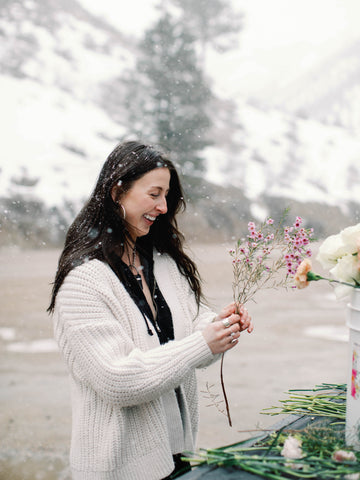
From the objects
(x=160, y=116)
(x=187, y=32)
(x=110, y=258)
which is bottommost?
(x=110, y=258)

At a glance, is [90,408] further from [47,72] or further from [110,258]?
[47,72]

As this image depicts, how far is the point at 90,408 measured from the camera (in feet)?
3.75

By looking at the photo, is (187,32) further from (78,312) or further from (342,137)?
(78,312)

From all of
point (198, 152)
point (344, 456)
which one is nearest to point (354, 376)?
point (344, 456)

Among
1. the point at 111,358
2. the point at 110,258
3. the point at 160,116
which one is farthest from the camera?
the point at 160,116

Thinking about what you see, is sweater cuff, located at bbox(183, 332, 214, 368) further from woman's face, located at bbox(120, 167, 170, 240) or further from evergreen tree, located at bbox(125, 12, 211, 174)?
evergreen tree, located at bbox(125, 12, 211, 174)

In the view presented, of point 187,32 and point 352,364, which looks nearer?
point 352,364

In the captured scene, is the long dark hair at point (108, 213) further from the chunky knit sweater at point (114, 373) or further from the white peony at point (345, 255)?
the white peony at point (345, 255)

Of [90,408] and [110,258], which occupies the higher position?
[110,258]

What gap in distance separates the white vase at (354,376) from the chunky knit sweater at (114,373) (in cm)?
30

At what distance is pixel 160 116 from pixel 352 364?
8.39m

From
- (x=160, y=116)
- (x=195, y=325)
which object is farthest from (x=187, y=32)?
(x=195, y=325)

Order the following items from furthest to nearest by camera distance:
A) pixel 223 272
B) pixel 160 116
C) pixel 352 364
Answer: pixel 223 272, pixel 160 116, pixel 352 364

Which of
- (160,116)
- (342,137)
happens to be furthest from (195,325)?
(342,137)
